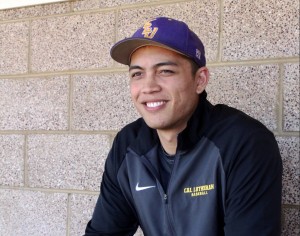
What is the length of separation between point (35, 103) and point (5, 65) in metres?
0.37

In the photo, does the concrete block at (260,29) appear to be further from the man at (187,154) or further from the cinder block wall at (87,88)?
the man at (187,154)

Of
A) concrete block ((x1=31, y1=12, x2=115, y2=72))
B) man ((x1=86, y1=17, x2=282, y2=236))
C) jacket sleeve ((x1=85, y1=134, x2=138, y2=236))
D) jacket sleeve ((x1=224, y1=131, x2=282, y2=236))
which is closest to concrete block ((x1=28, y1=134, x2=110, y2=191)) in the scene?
concrete block ((x1=31, y1=12, x2=115, y2=72))

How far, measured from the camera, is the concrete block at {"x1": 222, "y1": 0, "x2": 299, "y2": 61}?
2230mm

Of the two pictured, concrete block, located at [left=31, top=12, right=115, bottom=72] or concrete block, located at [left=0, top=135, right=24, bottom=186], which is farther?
concrete block, located at [left=0, top=135, right=24, bottom=186]

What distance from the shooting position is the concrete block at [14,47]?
3006 millimetres

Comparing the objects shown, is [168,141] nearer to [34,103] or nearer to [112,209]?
[112,209]

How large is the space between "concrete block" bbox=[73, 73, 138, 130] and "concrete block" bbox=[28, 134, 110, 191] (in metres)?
0.09

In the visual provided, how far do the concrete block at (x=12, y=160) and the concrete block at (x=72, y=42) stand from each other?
0.50m

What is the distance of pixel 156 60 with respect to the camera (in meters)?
1.85

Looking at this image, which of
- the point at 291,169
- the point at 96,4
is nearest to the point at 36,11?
the point at 96,4

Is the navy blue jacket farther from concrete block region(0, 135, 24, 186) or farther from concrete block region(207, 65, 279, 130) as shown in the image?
concrete block region(0, 135, 24, 186)

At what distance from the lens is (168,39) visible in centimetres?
180

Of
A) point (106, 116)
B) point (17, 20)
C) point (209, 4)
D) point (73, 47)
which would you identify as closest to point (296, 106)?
point (209, 4)

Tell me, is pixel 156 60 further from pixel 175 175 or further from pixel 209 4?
pixel 209 4
